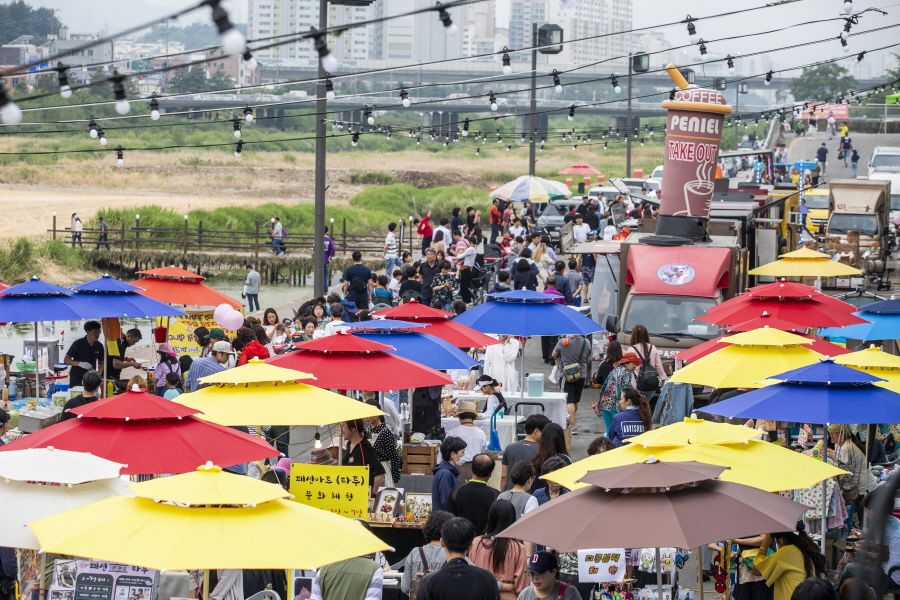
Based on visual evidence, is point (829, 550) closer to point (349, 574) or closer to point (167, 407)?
point (349, 574)

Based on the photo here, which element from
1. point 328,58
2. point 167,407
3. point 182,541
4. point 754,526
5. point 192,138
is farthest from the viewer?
point 192,138

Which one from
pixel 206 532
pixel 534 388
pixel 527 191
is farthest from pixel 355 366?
pixel 527 191

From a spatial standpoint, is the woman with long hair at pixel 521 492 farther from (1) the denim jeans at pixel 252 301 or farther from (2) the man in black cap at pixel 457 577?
(1) the denim jeans at pixel 252 301

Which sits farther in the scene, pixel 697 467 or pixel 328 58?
pixel 328 58

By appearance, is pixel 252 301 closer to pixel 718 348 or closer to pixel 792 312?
pixel 792 312

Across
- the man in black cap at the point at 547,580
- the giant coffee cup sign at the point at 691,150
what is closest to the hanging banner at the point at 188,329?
the giant coffee cup sign at the point at 691,150

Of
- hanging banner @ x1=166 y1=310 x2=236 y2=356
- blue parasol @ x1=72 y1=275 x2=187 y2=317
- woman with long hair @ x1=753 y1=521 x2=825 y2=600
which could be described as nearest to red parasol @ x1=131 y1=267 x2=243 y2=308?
hanging banner @ x1=166 y1=310 x2=236 y2=356

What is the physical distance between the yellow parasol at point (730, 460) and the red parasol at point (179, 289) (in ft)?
35.1

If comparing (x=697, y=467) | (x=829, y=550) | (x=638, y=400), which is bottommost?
(x=829, y=550)

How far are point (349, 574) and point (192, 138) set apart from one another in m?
104

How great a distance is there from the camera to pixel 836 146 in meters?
75.6

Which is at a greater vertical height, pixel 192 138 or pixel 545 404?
pixel 192 138

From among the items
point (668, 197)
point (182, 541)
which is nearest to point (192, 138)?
point (668, 197)

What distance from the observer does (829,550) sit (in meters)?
9.63
